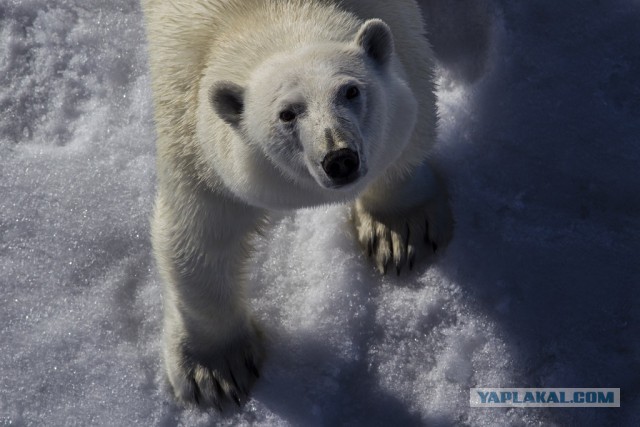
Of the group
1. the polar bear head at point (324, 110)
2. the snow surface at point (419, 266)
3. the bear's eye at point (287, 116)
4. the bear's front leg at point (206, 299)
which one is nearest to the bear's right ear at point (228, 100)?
the polar bear head at point (324, 110)

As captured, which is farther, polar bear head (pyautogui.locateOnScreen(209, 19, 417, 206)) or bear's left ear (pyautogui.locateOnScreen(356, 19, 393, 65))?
bear's left ear (pyautogui.locateOnScreen(356, 19, 393, 65))

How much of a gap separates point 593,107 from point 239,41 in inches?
85.4

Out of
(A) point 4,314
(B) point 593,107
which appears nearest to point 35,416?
(A) point 4,314

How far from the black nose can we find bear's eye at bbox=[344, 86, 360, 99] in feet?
0.94

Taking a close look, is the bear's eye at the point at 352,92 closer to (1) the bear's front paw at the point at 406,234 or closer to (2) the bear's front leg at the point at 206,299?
(2) the bear's front leg at the point at 206,299

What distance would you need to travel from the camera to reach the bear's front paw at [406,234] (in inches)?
188

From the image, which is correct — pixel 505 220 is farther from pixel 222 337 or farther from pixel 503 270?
pixel 222 337

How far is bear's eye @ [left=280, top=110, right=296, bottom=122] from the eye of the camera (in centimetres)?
335

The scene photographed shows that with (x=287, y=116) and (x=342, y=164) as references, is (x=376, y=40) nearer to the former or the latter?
(x=287, y=116)

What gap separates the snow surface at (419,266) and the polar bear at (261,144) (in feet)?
0.61

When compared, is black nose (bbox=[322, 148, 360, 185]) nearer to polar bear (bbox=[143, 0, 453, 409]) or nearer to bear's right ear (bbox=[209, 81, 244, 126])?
polar bear (bbox=[143, 0, 453, 409])

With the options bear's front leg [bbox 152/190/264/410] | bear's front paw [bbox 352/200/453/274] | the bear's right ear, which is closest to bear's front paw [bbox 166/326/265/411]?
bear's front leg [bbox 152/190/264/410]

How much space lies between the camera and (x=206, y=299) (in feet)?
14.3

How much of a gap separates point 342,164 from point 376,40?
0.62m
